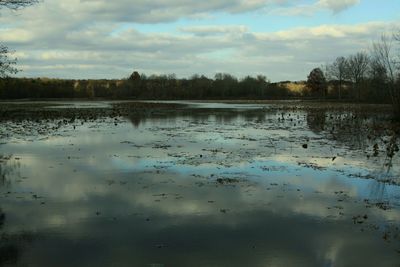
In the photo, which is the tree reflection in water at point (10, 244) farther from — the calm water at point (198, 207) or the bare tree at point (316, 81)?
the bare tree at point (316, 81)

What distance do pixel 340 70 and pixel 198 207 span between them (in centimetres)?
10374

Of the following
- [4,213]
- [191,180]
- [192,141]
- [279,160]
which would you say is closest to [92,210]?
[4,213]

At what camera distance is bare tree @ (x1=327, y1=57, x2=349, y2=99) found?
106 metres

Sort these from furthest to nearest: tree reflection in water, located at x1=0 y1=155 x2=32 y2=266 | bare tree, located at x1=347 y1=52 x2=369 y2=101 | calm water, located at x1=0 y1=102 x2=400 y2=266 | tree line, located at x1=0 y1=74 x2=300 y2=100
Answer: tree line, located at x1=0 y1=74 x2=300 y2=100, bare tree, located at x1=347 y1=52 x2=369 y2=101, calm water, located at x1=0 y1=102 x2=400 y2=266, tree reflection in water, located at x1=0 y1=155 x2=32 y2=266

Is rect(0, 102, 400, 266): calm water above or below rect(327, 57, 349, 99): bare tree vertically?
below

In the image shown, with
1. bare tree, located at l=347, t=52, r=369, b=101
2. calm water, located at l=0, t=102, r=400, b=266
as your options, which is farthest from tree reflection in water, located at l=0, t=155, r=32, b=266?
bare tree, located at l=347, t=52, r=369, b=101

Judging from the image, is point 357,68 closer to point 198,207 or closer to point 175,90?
point 175,90

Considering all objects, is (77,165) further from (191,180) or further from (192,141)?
(192,141)

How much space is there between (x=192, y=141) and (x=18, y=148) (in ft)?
25.0

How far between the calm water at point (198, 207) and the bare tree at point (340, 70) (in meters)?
91.4

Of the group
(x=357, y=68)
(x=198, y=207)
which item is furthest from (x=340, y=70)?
(x=198, y=207)

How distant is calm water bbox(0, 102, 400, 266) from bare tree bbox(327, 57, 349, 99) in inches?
3599

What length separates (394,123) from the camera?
30516 millimetres

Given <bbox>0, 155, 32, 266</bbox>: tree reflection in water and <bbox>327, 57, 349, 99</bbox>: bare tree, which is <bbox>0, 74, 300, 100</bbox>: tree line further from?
<bbox>0, 155, 32, 266</bbox>: tree reflection in water
